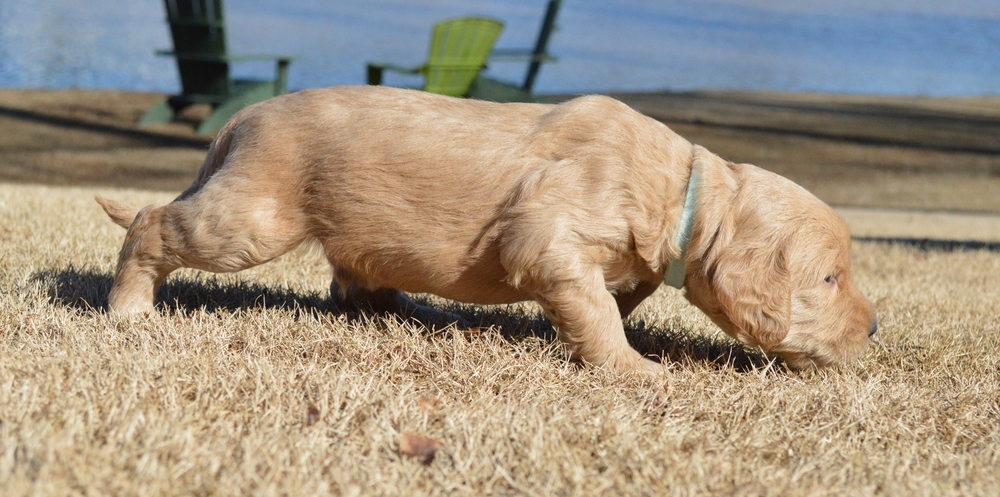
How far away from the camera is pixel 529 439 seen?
2.47 meters

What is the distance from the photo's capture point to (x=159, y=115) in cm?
1346

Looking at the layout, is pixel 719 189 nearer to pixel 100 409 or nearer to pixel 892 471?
pixel 892 471

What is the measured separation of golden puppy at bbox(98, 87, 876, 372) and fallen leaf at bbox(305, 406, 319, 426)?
822 mm

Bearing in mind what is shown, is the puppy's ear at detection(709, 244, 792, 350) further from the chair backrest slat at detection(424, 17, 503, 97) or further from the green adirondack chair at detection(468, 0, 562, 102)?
the green adirondack chair at detection(468, 0, 562, 102)

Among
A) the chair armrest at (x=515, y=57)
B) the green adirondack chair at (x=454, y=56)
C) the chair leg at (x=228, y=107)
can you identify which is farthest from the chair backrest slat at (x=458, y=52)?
the chair leg at (x=228, y=107)

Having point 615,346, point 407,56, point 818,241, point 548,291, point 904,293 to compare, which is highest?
point 818,241

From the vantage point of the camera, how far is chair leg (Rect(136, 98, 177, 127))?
1332cm

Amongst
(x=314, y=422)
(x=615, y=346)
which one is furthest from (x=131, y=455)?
(x=615, y=346)

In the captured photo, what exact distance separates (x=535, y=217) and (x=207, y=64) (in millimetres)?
11060

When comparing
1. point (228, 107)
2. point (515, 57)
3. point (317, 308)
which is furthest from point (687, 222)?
point (228, 107)

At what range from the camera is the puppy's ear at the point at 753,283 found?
315 centimetres

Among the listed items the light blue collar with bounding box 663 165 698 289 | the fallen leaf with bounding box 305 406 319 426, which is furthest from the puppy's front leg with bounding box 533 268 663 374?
the fallen leaf with bounding box 305 406 319 426

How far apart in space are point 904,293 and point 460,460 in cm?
386

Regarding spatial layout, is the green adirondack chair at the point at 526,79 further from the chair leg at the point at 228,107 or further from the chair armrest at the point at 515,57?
the chair leg at the point at 228,107
